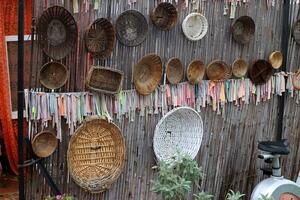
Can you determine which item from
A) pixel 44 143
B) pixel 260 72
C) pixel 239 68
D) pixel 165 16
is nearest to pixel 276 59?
pixel 260 72

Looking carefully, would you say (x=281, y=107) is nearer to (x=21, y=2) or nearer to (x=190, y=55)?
(x=190, y=55)

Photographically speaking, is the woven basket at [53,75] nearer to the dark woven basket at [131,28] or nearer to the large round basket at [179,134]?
the dark woven basket at [131,28]

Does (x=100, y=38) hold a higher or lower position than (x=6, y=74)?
higher

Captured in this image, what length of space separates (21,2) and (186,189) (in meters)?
1.80

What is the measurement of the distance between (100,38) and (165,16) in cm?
70

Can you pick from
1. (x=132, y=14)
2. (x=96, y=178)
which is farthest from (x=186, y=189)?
(x=132, y=14)

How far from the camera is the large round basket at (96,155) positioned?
4.11m

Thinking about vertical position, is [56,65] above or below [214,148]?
above

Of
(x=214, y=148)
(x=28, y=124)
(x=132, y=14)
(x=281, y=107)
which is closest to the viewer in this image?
(x=28, y=124)

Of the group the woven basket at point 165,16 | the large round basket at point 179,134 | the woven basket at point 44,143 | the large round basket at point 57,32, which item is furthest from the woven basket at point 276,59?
the woven basket at point 44,143

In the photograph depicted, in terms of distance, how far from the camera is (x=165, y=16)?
4.48m

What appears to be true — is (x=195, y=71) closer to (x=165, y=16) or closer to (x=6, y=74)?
(x=165, y=16)

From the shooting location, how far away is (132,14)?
4.25 metres

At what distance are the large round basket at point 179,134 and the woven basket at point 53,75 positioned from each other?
42.8 inches
